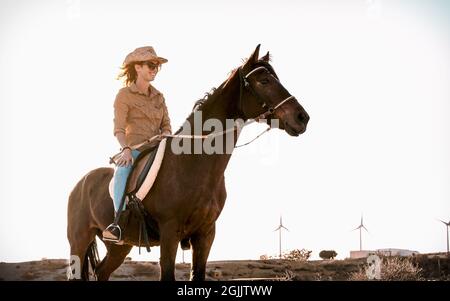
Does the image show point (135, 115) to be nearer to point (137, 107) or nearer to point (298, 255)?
point (137, 107)

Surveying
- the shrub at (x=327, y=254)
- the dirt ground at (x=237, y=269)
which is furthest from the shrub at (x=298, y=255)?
the shrub at (x=327, y=254)

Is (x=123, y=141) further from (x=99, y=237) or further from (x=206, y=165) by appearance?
(x=99, y=237)

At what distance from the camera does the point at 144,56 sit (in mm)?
11234

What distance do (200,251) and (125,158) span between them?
1963 millimetres

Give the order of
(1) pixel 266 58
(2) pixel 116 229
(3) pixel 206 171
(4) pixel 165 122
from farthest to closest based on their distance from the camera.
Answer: (4) pixel 165 122 → (2) pixel 116 229 → (1) pixel 266 58 → (3) pixel 206 171

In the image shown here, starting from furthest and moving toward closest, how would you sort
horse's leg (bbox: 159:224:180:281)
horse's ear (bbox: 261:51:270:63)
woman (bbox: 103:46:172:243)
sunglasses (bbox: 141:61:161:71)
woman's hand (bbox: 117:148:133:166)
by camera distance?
1. sunglasses (bbox: 141:61:161:71)
2. woman (bbox: 103:46:172:243)
3. woman's hand (bbox: 117:148:133:166)
4. horse's ear (bbox: 261:51:270:63)
5. horse's leg (bbox: 159:224:180:281)

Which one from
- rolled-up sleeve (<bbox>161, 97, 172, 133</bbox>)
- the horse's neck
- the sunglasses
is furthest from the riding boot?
the sunglasses

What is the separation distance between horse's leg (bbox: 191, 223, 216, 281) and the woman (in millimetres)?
1421

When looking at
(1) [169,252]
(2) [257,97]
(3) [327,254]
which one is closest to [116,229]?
(1) [169,252]

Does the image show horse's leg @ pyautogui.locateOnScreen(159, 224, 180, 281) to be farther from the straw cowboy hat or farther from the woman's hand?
the straw cowboy hat

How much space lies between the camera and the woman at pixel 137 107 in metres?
11.0

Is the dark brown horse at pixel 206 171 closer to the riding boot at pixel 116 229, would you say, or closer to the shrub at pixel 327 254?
the riding boot at pixel 116 229

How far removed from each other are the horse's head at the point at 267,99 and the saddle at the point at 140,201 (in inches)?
59.9

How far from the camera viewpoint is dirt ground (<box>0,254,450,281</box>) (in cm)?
4738
